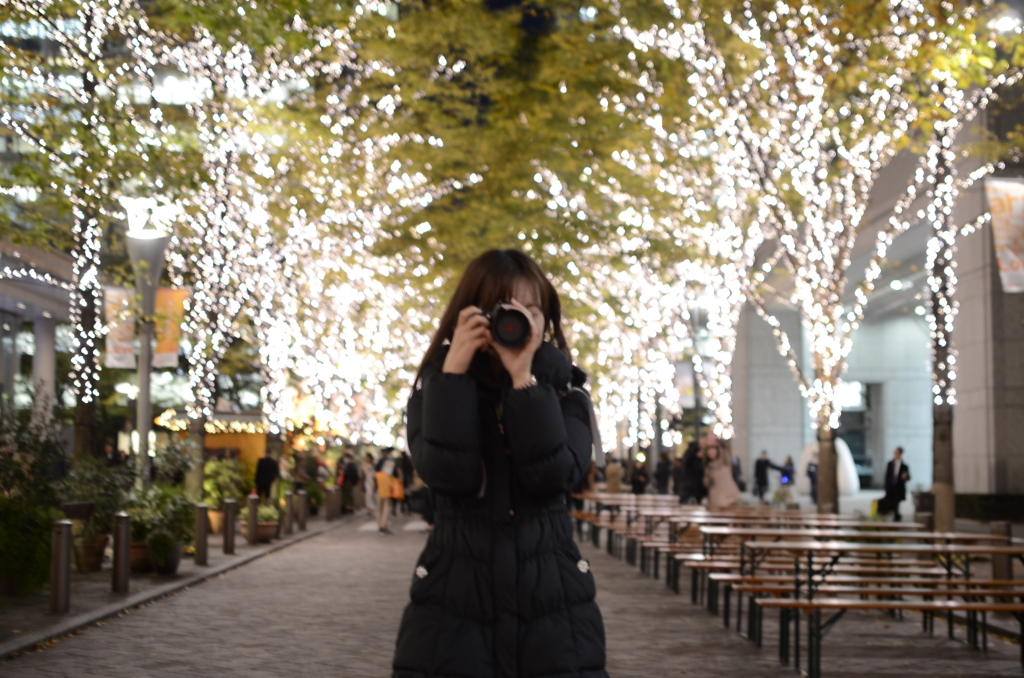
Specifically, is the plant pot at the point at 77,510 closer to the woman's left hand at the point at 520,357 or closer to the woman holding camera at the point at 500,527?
the woman holding camera at the point at 500,527

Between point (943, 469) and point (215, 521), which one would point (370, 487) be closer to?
point (215, 521)

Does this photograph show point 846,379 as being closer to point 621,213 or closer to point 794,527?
point 621,213

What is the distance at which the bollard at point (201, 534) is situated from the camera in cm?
1555

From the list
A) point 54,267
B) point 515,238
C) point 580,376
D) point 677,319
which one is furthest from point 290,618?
point 54,267

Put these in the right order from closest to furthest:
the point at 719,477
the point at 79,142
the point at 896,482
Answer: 1. the point at 79,142
2. the point at 719,477
3. the point at 896,482

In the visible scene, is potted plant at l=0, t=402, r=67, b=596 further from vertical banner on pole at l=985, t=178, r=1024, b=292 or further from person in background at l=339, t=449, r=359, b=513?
person in background at l=339, t=449, r=359, b=513

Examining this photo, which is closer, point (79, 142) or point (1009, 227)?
point (79, 142)

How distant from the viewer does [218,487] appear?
2362 cm

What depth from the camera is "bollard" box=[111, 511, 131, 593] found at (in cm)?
1256

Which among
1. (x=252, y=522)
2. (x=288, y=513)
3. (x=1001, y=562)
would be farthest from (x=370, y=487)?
(x=1001, y=562)

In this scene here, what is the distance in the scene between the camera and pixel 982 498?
23.4 metres

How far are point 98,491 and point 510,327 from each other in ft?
41.7

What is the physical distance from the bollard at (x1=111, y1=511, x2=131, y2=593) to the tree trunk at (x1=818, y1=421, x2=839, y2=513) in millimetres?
10967

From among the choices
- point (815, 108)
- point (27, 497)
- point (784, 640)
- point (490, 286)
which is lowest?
point (784, 640)
